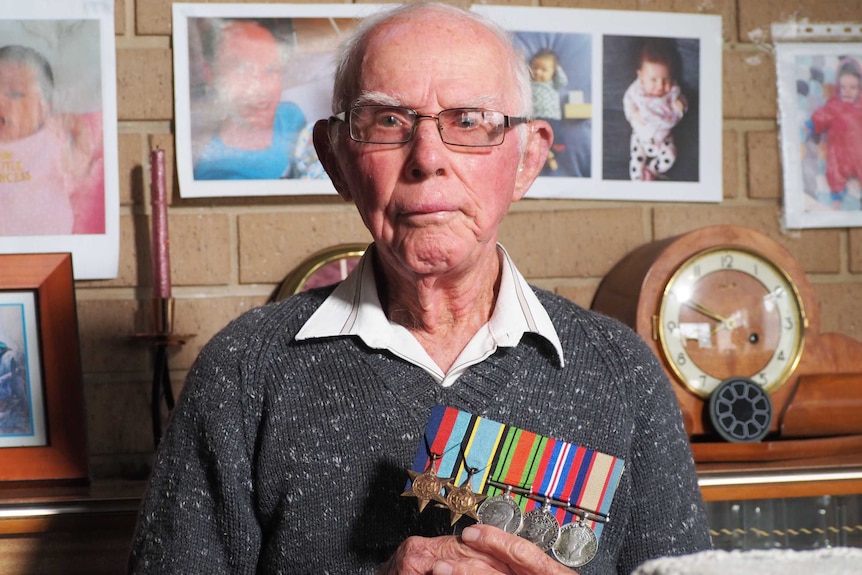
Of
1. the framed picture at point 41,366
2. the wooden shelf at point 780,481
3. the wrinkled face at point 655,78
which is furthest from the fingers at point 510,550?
the wrinkled face at point 655,78

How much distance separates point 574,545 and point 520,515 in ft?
0.18

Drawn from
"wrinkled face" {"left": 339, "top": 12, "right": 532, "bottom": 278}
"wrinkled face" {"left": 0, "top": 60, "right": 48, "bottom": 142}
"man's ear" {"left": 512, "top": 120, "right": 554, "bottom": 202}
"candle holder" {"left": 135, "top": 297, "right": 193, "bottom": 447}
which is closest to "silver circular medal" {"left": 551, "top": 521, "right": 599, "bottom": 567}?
"wrinkled face" {"left": 339, "top": 12, "right": 532, "bottom": 278}

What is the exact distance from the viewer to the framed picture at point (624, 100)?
1.55 meters

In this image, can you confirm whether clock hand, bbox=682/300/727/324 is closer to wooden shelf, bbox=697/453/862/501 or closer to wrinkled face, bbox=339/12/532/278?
wooden shelf, bbox=697/453/862/501

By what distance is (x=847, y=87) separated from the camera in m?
1.64

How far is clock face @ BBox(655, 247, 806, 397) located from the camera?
141 cm

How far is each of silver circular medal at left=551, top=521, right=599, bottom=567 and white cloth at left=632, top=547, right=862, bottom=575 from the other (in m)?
0.48

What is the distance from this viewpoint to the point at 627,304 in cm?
145

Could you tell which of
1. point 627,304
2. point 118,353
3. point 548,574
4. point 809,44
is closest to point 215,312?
point 118,353

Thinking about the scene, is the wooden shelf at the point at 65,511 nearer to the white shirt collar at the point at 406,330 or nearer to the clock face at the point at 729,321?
the white shirt collar at the point at 406,330

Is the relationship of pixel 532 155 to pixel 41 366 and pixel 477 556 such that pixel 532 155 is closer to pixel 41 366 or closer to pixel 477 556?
pixel 477 556

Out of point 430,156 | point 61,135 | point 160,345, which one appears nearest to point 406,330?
point 430,156

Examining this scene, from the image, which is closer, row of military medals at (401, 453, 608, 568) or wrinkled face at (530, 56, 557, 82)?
row of military medals at (401, 453, 608, 568)

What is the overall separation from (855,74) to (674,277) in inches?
22.6
